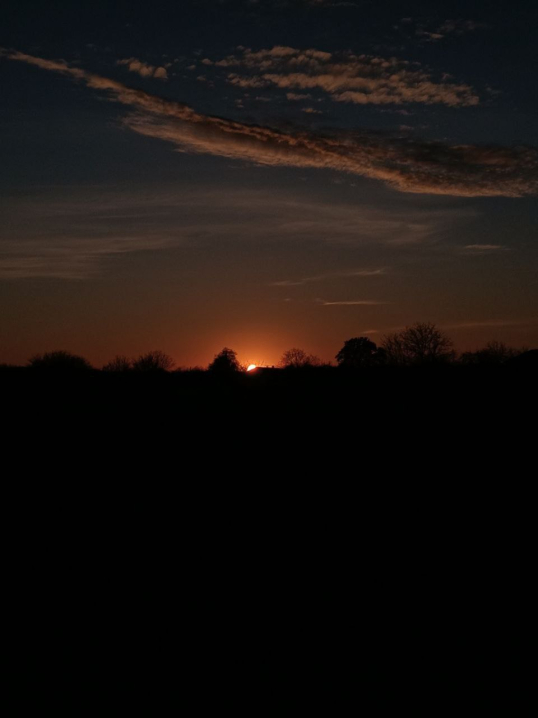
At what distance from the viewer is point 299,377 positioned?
17812 mm

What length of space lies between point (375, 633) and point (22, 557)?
3977 millimetres

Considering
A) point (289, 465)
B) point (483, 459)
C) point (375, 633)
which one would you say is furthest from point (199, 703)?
point (483, 459)

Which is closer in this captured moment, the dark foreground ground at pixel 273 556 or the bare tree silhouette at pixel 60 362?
the dark foreground ground at pixel 273 556

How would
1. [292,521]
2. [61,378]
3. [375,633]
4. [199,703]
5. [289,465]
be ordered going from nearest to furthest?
[199,703]
[375,633]
[292,521]
[289,465]
[61,378]

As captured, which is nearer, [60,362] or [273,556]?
[273,556]

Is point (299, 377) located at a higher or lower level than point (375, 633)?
higher

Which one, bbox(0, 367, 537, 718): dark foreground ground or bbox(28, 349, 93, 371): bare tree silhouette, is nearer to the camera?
bbox(0, 367, 537, 718): dark foreground ground

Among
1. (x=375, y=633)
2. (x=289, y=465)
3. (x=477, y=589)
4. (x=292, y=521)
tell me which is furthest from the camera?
(x=289, y=465)

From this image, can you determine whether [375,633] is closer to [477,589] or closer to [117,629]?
[477,589]

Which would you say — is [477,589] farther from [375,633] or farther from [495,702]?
[495,702]

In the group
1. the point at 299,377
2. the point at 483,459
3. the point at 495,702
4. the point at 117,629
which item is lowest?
Result: the point at 495,702

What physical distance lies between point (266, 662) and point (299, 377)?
40.8 ft

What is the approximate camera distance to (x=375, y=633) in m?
6.00

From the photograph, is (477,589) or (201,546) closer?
(477,589)
